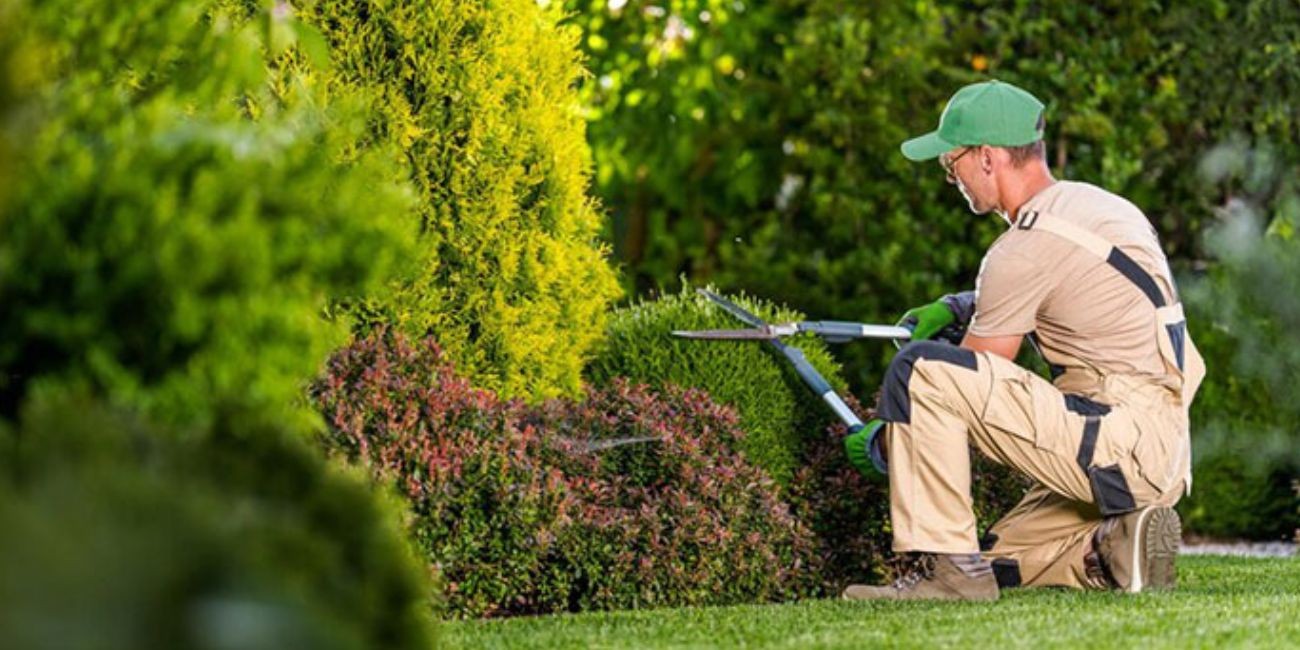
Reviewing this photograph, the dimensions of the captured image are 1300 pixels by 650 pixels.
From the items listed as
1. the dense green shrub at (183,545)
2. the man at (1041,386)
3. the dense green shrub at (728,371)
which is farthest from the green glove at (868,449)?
the dense green shrub at (183,545)

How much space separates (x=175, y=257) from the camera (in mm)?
2654

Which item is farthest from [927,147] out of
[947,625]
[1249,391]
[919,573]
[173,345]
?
[1249,391]

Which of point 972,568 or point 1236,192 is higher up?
point 1236,192

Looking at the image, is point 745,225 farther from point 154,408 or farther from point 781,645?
point 154,408

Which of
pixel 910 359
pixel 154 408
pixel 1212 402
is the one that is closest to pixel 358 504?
pixel 154 408

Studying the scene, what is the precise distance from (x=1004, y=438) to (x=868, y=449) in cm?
48

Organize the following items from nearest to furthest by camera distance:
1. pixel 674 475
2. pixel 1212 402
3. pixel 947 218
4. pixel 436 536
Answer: pixel 436 536 < pixel 674 475 < pixel 1212 402 < pixel 947 218

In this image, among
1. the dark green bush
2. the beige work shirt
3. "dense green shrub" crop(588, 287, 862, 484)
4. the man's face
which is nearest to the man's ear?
the man's face

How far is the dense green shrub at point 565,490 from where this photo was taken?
211 inches

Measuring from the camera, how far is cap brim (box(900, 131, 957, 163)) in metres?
6.07

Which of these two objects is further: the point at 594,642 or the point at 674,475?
the point at 674,475

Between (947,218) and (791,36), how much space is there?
66.4 inches

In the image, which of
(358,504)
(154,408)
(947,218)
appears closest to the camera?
(358,504)

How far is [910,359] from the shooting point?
18.7 feet
